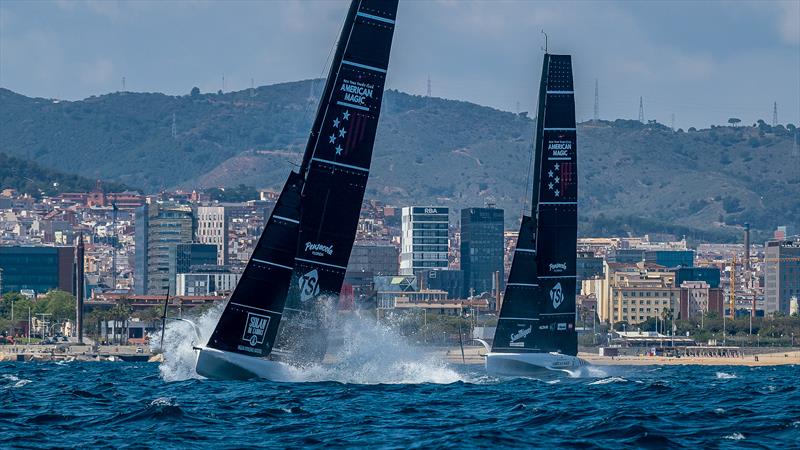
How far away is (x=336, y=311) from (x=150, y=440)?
11075 millimetres

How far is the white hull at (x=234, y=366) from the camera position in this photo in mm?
35062

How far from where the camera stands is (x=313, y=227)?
35.7 metres

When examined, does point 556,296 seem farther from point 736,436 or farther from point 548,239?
point 736,436

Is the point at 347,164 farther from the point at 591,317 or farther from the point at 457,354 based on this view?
the point at 591,317

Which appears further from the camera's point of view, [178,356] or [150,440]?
[178,356]

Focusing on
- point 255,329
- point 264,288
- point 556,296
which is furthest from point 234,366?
point 556,296

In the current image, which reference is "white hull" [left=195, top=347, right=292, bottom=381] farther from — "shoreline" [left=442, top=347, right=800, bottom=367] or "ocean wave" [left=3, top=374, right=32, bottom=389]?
"shoreline" [left=442, top=347, right=800, bottom=367]

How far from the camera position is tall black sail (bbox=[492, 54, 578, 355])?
4781 centimetres

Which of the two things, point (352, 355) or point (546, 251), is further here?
point (546, 251)

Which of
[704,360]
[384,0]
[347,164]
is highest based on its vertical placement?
[384,0]

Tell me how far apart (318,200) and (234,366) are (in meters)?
3.81

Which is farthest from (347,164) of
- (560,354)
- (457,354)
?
(457,354)

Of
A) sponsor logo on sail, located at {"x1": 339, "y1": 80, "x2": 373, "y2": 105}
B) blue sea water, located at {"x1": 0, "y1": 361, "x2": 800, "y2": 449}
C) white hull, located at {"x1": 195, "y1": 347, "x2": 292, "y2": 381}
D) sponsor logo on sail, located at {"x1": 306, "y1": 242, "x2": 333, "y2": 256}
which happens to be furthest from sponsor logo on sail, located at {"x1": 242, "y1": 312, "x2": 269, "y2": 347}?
sponsor logo on sail, located at {"x1": 339, "y1": 80, "x2": 373, "y2": 105}

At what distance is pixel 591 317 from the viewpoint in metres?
188
